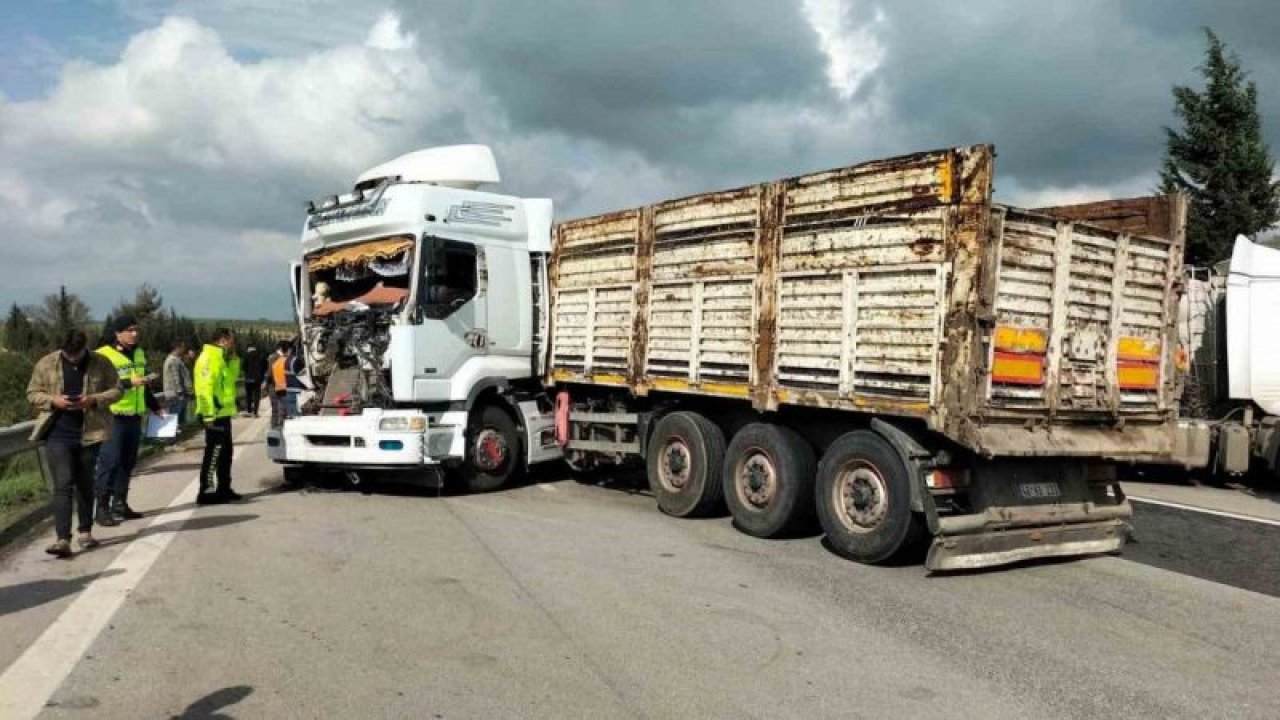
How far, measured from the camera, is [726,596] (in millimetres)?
6223

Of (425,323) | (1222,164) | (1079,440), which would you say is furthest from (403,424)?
(1222,164)

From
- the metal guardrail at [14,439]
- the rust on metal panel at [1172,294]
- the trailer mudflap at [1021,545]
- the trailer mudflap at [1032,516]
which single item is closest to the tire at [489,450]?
the metal guardrail at [14,439]

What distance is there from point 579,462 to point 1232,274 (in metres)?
8.08

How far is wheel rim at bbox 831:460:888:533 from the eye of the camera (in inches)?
279

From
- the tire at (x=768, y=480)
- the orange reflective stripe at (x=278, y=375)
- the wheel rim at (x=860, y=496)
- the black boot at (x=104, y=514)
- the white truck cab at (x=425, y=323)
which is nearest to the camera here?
the wheel rim at (x=860, y=496)

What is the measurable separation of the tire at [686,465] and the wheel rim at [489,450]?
196 cm

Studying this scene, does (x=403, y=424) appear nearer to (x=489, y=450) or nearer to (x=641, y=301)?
(x=489, y=450)

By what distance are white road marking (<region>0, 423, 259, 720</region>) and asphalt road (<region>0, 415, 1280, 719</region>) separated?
2cm

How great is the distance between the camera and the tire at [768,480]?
313 inches

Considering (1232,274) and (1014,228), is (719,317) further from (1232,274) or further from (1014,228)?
(1232,274)

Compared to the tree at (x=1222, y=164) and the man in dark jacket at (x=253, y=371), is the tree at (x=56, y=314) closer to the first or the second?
the man in dark jacket at (x=253, y=371)

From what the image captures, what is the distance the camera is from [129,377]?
8.72 m

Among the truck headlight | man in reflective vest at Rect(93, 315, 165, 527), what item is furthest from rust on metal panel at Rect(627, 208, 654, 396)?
man in reflective vest at Rect(93, 315, 165, 527)

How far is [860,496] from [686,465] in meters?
2.22
